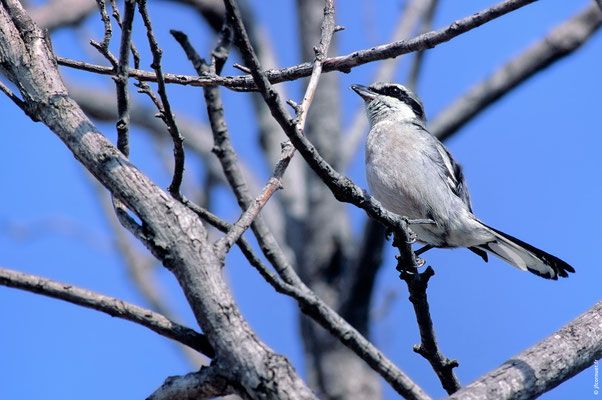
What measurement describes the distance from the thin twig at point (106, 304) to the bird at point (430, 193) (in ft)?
8.20

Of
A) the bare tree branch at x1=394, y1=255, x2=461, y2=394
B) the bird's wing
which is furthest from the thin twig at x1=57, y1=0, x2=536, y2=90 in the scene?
the bird's wing

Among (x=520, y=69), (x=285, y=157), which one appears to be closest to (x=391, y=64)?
(x=520, y=69)

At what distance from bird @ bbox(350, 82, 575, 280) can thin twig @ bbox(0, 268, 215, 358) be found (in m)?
2.50

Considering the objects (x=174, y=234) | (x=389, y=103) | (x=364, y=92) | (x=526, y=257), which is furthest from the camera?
(x=364, y=92)

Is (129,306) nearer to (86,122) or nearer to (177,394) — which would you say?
(177,394)

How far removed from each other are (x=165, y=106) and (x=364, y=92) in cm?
312

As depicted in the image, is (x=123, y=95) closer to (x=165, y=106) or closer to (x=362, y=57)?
(x=165, y=106)

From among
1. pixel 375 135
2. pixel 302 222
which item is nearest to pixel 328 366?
pixel 302 222

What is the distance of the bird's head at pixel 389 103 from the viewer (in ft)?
17.2

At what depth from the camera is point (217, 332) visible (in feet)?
6.48

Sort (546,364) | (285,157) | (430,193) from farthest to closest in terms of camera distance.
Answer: (430,193) → (285,157) → (546,364)

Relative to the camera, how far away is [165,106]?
2500 mm

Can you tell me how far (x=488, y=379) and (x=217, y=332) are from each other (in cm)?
92

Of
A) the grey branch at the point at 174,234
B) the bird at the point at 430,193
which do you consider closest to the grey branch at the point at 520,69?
the bird at the point at 430,193
